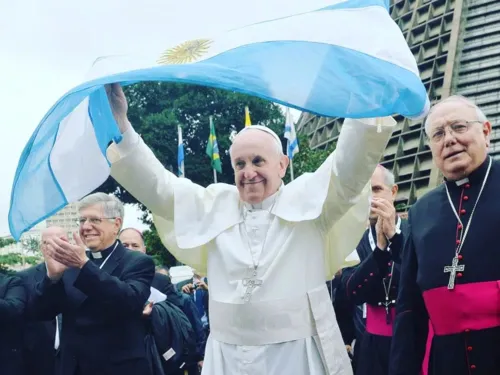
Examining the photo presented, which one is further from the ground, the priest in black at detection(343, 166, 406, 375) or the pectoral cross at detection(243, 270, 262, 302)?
the pectoral cross at detection(243, 270, 262, 302)

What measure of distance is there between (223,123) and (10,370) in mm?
21894

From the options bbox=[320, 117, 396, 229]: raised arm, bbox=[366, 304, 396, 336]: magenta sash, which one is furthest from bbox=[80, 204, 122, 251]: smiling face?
bbox=[320, 117, 396, 229]: raised arm

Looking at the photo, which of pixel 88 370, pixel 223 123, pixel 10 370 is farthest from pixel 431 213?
pixel 223 123

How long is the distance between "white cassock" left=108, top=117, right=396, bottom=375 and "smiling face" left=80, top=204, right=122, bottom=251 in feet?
4.15

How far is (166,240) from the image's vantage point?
3.93 meters

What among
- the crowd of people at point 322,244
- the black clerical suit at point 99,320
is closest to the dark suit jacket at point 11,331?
the black clerical suit at point 99,320

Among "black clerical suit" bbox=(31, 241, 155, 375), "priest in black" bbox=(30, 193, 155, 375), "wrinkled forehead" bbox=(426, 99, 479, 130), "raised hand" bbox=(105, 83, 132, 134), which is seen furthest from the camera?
"black clerical suit" bbox=(31, 241, 155, 375)

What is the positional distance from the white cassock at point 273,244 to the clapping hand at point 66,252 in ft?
2.42

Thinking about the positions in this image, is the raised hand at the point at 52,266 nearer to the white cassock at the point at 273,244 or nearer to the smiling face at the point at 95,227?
the smiling face at the point at 95,227

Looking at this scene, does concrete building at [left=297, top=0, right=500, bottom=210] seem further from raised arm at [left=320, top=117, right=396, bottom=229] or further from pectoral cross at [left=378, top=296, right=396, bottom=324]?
raised arm at [left=320, top=117, right=396, bottom=229]

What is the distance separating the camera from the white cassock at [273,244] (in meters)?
3.40

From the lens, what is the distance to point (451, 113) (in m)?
3.45

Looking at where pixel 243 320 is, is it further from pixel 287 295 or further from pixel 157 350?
pixel 157 350

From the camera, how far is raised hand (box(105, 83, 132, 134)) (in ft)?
11.9
